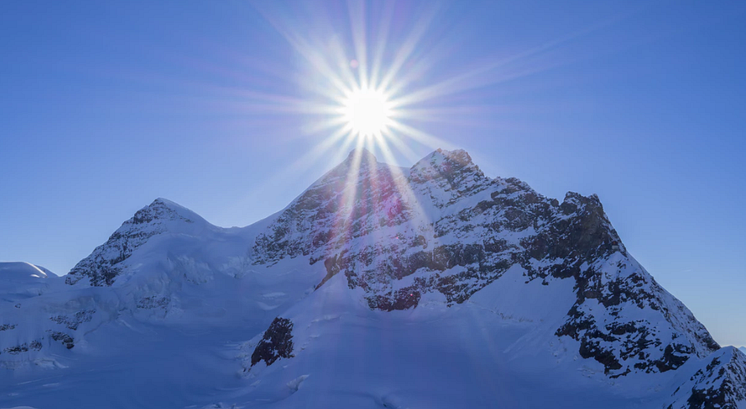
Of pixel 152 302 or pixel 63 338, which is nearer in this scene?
pixel 63 338

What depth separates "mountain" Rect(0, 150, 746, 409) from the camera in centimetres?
4184

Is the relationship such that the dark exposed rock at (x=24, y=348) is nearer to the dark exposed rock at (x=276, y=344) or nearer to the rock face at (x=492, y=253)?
the dark exposed rock at (x=276, y=344)

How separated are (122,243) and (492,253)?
325ft

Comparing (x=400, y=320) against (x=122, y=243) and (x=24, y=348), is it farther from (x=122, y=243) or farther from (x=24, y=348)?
(x=122, y=243)

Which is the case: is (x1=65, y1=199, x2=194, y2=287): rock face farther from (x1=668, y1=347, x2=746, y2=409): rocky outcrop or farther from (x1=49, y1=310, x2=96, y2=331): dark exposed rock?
(x1=668, y1=347, x2=746, y2=409): rocky outcrop

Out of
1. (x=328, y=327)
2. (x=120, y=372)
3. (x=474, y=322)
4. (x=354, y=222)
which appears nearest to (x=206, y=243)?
(x=354, y=222)

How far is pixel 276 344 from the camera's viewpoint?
6216cm

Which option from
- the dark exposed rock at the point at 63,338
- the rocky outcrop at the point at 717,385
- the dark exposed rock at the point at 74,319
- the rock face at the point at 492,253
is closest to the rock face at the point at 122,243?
the dark exposed rock at the point at 74,319

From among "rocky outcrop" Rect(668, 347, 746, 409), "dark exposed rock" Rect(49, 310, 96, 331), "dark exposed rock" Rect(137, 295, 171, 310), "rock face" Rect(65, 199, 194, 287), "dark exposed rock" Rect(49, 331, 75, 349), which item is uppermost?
"rock face" Rect(65, 199, 194, 287)

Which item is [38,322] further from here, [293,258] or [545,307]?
[545,307]

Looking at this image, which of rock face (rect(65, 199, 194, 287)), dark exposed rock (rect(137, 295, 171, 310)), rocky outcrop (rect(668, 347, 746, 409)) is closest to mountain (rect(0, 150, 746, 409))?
rocky outcrop (rect(668, 347, 746, 409))

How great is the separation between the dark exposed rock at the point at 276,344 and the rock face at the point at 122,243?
190 feet

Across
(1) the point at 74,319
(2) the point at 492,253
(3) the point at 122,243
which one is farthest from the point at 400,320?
(3) the point at 122,243

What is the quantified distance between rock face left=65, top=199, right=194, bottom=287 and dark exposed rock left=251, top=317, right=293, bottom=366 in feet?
190
